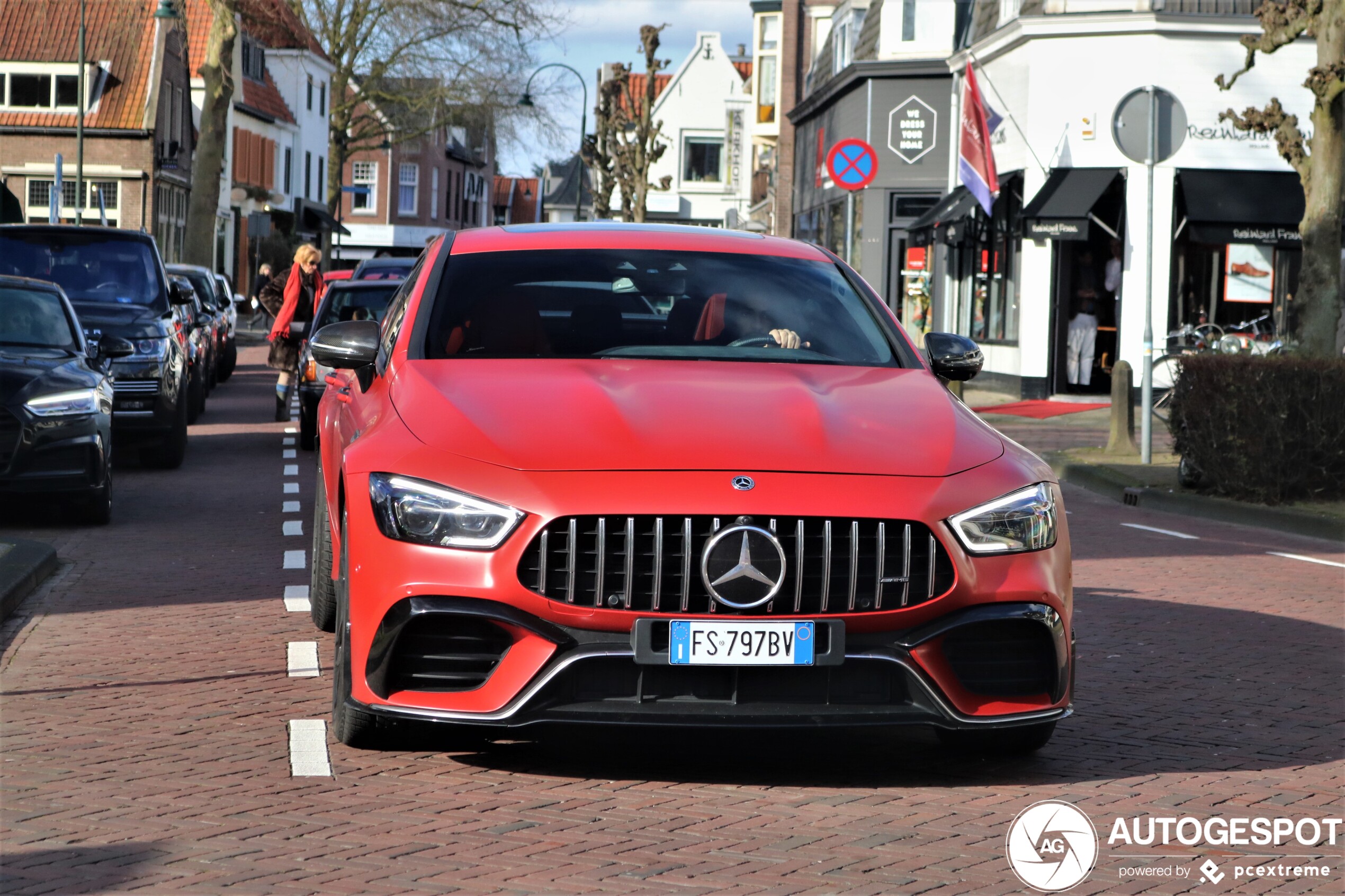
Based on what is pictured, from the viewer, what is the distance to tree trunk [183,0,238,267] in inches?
1399

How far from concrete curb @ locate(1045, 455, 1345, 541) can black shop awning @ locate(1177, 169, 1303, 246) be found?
10.4 m

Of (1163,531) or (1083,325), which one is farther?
(1083,325)

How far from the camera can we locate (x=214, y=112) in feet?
118

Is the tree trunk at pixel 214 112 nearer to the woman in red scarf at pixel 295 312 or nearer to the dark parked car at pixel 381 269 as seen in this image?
the dark parked car at pixel 381 269

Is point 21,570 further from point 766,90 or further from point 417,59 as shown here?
point 766,90

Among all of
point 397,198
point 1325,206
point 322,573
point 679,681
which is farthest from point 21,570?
point 397,198

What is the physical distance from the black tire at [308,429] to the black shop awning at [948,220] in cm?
1675

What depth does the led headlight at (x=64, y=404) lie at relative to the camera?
431 inches

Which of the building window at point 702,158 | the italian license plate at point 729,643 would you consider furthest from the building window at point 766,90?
the italian license plate at point 729,643

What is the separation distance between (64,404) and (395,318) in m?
5.14

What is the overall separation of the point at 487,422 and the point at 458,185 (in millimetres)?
99464

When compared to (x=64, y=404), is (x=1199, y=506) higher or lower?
lower

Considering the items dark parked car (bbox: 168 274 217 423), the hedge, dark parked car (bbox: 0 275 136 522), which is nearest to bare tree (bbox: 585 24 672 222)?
dark parked car (bbox: 168 274 217 423)

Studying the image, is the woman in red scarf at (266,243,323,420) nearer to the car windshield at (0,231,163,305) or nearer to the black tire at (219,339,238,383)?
the car windshield at (0,231,163,305)
